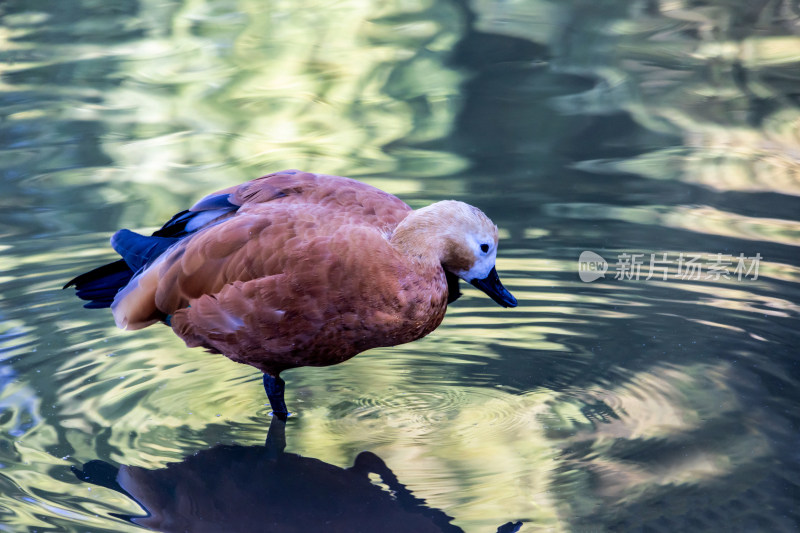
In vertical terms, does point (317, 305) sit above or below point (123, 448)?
above

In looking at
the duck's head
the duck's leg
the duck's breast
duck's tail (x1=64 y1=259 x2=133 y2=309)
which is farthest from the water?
the duck's head

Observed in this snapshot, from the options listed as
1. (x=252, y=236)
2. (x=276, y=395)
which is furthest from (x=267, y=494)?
(x=252, y=236)

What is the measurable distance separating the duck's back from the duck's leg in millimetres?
195

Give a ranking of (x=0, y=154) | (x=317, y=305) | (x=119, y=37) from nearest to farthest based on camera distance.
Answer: (x=317, y=305), (x=0, y=154), (x=119, y=37)

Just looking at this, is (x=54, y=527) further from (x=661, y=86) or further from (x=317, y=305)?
(x=661, y=86)

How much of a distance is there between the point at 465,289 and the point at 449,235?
1729 millimetres

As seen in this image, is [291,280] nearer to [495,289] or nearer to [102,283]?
[495,289]

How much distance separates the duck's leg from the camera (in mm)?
4414

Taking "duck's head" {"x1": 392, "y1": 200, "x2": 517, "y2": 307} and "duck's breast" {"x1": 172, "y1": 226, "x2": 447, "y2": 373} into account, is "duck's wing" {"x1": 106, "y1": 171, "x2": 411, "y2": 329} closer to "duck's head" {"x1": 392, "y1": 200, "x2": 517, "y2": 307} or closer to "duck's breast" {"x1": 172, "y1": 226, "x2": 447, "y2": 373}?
"duck's breast" {"x1": 172, "y1": 226, "x2": 447, "y2": 373}

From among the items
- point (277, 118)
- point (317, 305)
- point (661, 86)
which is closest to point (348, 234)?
point (317, 305)

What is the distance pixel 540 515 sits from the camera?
3.60 meters

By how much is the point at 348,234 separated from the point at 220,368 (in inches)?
51.4

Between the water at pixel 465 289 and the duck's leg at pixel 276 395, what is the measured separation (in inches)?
4.5

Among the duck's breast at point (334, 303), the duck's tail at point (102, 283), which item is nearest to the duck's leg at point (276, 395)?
the duck's breast at point (334, 303)
